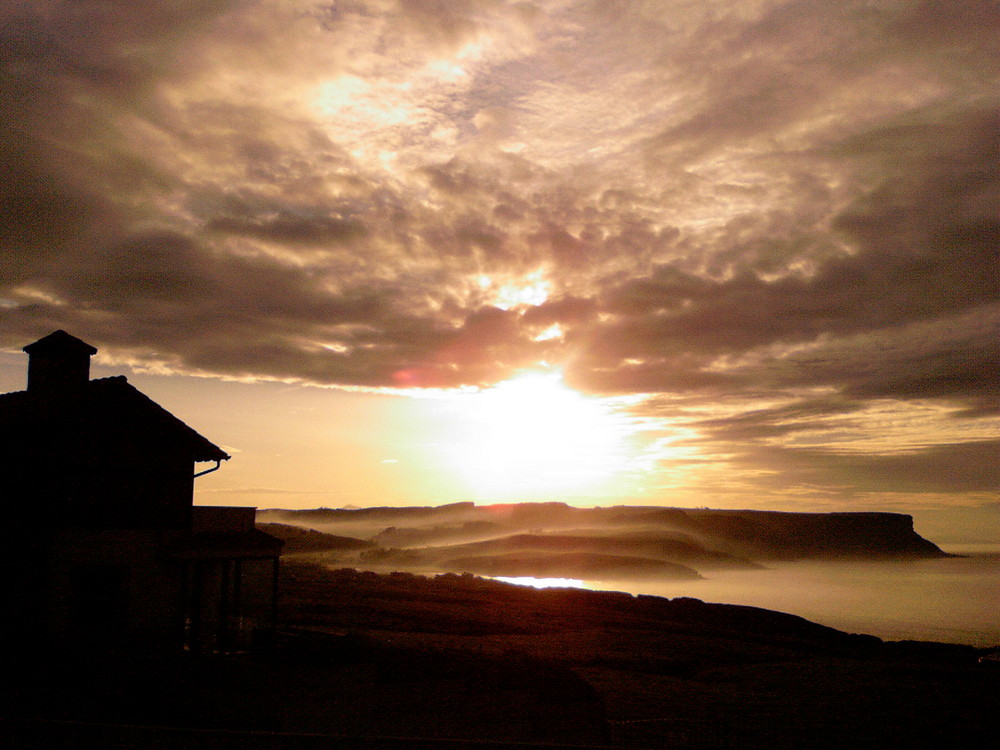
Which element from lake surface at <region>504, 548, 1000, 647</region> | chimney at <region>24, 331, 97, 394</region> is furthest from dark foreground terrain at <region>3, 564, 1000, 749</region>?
lake surface at <region>504, 548, 1000, 647</region>

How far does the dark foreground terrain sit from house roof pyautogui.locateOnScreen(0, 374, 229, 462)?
21.2 ft

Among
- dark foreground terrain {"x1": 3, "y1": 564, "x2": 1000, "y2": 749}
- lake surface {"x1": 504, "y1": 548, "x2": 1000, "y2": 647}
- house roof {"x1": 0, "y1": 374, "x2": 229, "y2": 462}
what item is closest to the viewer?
dark foreground terrain {"x1": 3, "y1": 564, "x2": 1000, "y2": 749}

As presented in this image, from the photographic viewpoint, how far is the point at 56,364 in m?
21.9

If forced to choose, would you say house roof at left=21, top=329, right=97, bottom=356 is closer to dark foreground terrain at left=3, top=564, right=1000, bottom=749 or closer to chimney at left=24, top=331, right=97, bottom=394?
chimney at left=24, top=331, right=97, bottom=394

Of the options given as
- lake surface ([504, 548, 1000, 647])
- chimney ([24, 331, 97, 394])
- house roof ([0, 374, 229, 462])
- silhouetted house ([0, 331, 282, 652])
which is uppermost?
chimney ([24, 331, 97, 394])

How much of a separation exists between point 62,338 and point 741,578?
13279cm

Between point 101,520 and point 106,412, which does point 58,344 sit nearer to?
point 106,412

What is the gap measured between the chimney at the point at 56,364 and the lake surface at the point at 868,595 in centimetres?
5577

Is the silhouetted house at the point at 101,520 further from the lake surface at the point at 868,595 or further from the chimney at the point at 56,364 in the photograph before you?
the lake surface at the point at 868,595

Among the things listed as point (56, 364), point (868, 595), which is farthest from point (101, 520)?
point (868, 595)

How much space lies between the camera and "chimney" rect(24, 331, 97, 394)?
21.8 m

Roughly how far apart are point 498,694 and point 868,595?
108m

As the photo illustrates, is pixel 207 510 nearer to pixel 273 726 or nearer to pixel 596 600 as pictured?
pixel 273 726

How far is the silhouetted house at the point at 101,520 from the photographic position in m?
19.5
